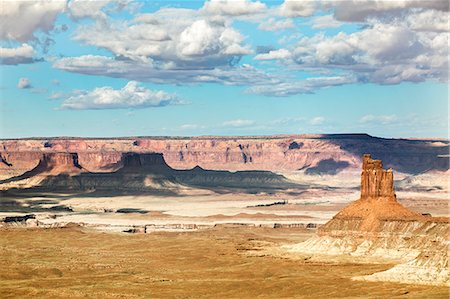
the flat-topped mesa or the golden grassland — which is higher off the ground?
the flat-topped mesa

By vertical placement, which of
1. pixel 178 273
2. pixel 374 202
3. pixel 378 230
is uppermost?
pixel 374 202

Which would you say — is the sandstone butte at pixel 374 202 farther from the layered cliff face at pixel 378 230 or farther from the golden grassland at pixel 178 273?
the golden grassland at pixel 178 273

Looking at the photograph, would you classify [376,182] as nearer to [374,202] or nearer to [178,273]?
[374,202]

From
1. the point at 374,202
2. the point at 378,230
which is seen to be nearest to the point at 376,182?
the point at 374,202

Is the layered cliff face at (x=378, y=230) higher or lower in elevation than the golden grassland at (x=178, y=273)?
higher

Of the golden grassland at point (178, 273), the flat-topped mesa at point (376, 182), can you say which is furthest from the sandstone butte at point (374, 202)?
the golden grassland at point (178, 273)

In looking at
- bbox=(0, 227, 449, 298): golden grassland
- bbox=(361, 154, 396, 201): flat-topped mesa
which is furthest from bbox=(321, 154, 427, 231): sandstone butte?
bbox=(0, 227, 449, 298): golden grassland

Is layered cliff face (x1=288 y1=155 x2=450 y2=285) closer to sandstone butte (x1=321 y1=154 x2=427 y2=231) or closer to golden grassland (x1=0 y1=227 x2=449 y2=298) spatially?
sandstone butte (x1=321 y1=154 x2=427 y2=231)
